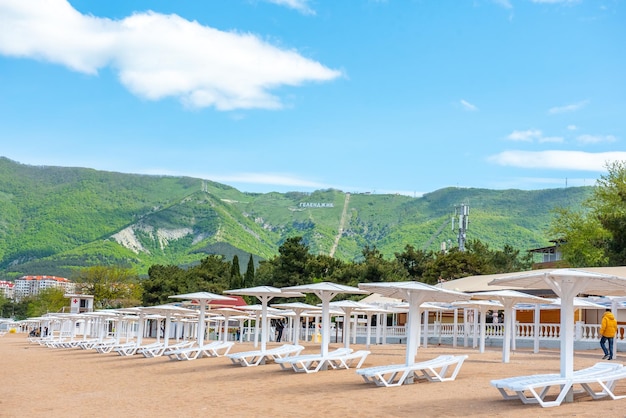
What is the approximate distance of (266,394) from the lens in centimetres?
1556

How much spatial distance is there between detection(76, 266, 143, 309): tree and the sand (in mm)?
66583

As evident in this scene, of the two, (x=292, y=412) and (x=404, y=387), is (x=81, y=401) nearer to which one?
(x=292, y=412)

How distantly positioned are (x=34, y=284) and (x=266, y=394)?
182 meters

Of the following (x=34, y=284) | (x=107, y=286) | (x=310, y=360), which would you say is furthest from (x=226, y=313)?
(x=34, y=284)

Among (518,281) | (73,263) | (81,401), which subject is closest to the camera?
(518,281)

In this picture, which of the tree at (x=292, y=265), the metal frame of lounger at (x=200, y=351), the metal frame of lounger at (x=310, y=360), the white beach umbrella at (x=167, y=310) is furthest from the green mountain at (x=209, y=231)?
the metal frame of lounger at (x=310, y=360)

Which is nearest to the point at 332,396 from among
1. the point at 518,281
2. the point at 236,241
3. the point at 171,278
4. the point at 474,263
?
the point at 518,281

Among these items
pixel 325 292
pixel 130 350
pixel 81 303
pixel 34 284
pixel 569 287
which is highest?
pixel 569 287

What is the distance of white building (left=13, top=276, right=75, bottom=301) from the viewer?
166 metres

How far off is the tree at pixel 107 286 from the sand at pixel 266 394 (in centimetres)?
6658

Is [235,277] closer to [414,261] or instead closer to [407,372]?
[414,261]

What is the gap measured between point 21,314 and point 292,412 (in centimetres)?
14734

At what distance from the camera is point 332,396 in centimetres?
1441

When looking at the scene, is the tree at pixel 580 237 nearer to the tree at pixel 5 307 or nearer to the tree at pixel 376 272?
the tree at pixel 376 272
